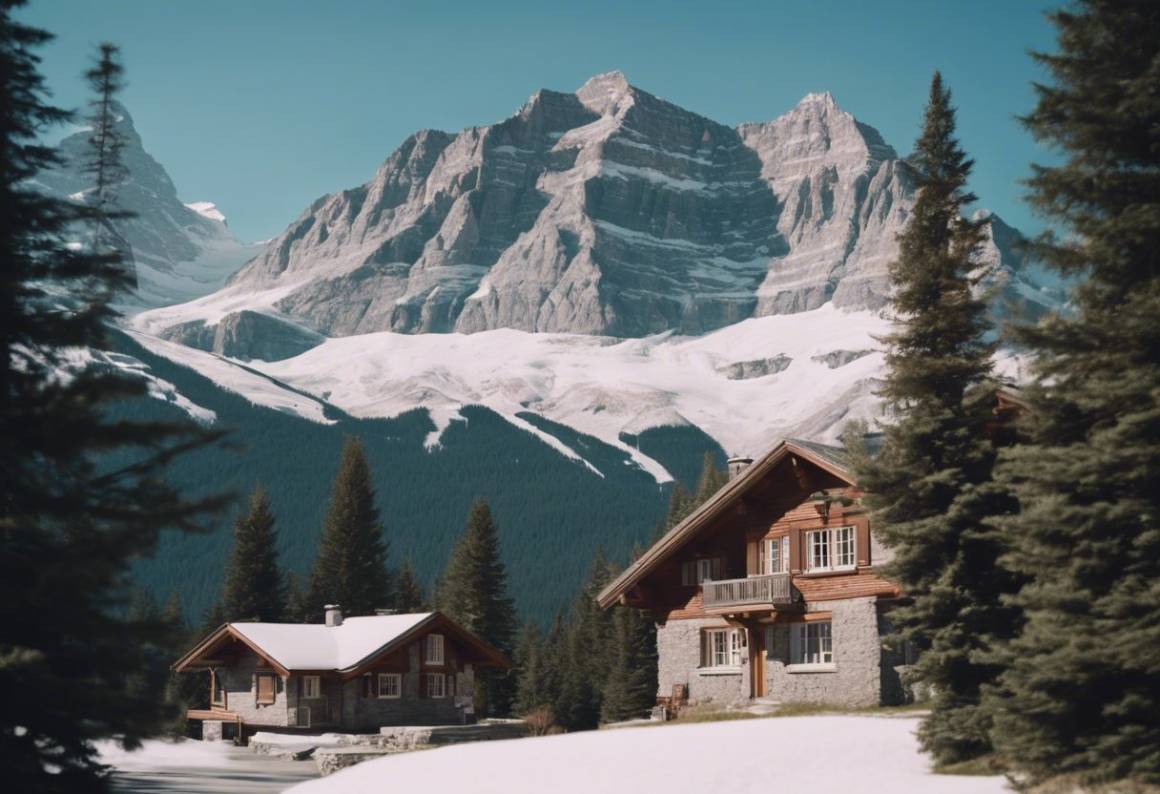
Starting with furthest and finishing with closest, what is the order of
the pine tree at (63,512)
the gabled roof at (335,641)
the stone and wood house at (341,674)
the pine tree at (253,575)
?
1. the pine tree at (253,575)
2. the stone and wood house at (341,674)
3. the gabled roof at (335,641)
4. the pine tree at (63,512)

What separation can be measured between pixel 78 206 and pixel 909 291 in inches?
640

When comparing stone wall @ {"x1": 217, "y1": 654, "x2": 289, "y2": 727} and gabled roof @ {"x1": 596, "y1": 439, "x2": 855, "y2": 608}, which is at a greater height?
gabled roof @ {"x1": 596, "y1": 439, "x2": 855, "y2": 608}

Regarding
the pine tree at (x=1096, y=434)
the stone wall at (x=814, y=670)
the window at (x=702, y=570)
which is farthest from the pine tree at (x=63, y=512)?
the window at (x=702, y=570)

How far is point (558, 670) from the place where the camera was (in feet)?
303

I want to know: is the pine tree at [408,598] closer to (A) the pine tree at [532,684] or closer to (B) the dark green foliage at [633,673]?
(A) the pine tree at [532,684]

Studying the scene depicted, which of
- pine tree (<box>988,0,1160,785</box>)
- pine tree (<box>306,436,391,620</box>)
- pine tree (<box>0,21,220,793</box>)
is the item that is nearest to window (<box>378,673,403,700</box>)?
pine tree (<box>306,436,391,620</box>)

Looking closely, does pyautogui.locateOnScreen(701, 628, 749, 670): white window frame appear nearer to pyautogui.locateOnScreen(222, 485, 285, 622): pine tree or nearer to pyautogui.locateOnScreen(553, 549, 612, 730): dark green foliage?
pyautogui.locateOnScreen(553, 549, 612, 730): dark green foliage

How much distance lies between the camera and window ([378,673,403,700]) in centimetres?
6275

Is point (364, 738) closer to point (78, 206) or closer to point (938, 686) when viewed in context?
point (938, 686)

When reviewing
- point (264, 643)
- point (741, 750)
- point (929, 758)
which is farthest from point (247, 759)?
point (929, 758)

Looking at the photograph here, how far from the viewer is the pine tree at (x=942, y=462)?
24328mm

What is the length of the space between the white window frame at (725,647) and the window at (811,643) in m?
2.02

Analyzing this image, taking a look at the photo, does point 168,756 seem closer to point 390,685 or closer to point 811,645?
point 390,685

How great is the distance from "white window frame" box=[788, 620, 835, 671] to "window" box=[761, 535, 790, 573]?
194 cm
